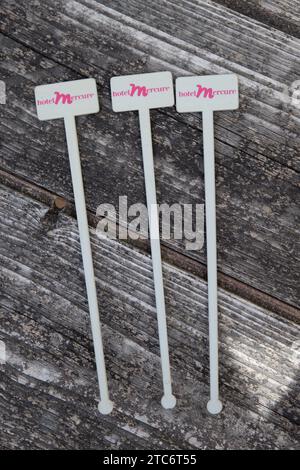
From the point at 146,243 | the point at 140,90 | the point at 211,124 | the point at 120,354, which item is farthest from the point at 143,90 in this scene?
the point at 120,354

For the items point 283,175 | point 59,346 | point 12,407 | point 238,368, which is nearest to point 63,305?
point 59,346

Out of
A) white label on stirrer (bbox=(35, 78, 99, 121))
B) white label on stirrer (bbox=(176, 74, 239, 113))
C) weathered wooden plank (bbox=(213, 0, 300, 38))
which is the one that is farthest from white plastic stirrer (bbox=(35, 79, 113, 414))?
weathered wooden plank (bbox=(213, 0, 300, 38))

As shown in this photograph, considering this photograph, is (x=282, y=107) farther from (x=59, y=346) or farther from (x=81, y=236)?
(x=59, y=346)

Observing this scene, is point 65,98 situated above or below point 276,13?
below

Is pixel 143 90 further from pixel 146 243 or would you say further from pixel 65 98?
pixel 146 243

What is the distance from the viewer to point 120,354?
89 centimetres

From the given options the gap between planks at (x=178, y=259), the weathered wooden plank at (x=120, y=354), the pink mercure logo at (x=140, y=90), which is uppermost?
the pink mercure logo at (x=140, y=90)

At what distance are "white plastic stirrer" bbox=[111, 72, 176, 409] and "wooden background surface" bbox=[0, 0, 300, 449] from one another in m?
0.03

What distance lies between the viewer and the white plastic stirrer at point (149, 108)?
2.80 feet

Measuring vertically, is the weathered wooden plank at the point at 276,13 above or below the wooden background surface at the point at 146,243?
above

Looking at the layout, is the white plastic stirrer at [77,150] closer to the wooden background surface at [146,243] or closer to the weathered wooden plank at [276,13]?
the wooden background surface at [146,243]

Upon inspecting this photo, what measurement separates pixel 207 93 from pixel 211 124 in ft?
0.14

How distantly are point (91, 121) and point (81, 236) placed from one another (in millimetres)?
172

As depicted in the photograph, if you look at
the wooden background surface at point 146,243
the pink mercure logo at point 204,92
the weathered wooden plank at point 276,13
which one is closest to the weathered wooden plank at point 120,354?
the wooden background surface at point 146,243
